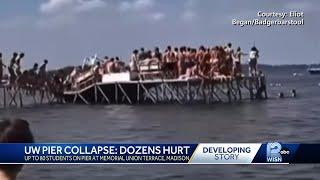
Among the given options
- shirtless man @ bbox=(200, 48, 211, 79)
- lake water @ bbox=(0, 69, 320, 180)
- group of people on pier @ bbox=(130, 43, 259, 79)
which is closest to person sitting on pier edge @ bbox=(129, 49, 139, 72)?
group of people on pier @ bbox=(130, 43, 259, 79)

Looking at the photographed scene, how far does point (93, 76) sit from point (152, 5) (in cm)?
56

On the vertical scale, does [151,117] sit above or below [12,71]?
below

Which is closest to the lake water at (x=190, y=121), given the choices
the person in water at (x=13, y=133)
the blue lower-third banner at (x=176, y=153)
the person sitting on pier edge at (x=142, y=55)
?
the blue lower-third banner at (x=176, y=153)

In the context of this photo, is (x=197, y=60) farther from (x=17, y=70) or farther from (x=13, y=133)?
(x=13, y=133)

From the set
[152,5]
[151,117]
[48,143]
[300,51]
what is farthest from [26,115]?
[300,51]

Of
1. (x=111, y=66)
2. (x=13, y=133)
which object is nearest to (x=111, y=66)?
(x=111, y=66)

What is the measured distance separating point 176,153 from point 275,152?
1.93 feet

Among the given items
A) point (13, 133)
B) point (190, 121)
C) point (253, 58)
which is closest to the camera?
point (13, 133)

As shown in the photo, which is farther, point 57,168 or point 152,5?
point 57,168

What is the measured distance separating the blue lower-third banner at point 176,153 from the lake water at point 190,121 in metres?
0.04

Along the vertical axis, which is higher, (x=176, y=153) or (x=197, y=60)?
(x=197, y=60)

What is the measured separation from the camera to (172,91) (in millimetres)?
3814

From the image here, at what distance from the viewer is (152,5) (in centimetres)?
377

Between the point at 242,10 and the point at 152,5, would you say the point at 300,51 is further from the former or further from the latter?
the point at 152,5
